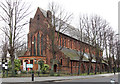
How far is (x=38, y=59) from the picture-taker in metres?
44.5

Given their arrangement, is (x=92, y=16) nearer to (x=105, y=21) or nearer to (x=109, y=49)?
(x=105, y=21)

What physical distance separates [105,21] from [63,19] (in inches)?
712

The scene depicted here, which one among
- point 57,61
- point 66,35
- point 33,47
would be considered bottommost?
point 57,61

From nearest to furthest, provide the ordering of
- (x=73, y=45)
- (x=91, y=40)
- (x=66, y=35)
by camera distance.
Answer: (x=91, y=40)
(x=66, y=35)
(x=73, y=45)

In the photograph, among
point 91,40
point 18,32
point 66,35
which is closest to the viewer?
point 18,32

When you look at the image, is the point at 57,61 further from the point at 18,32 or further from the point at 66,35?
the point at 18,32

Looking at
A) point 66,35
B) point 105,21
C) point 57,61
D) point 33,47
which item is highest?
point 105,21

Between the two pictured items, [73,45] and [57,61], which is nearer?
[57,61]

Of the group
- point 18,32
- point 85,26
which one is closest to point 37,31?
point 85,26

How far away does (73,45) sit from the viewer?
59125mm

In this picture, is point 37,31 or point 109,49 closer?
point 37,31

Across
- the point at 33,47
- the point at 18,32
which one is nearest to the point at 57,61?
the point at 33,47

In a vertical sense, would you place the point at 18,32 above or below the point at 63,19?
below

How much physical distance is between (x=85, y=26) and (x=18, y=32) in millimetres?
19675
